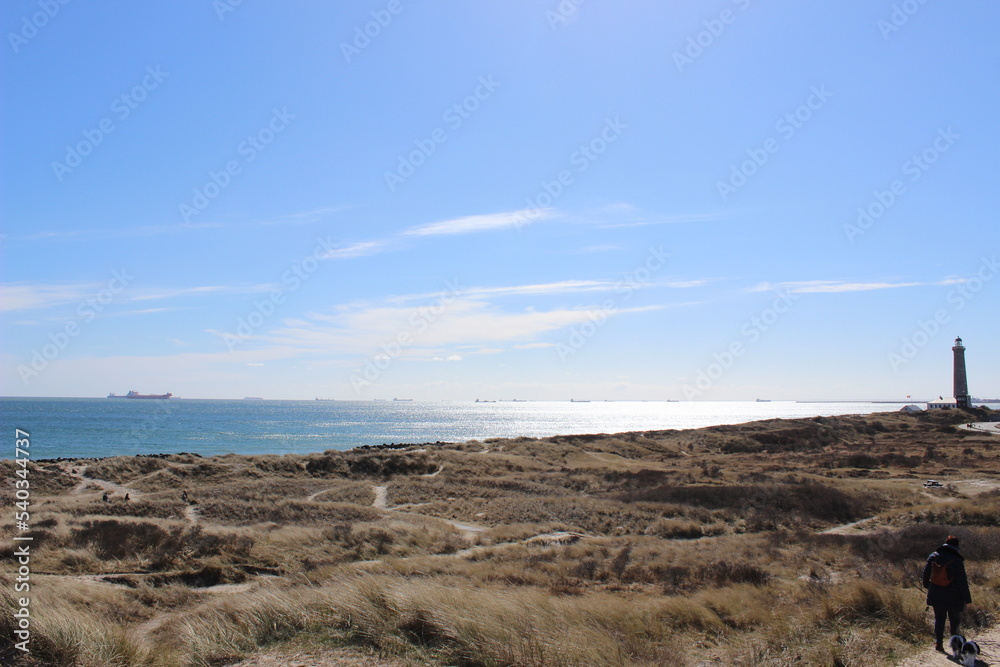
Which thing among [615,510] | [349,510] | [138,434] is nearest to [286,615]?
[349,510]

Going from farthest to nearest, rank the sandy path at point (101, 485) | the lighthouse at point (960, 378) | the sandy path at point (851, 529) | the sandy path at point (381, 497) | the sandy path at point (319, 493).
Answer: the lighthouse at point (960, 378)
the sandy path at point (101, 485)
the sandy path at point (319, 493)
the sandy path at point (381, 497)
the sandy path at point (851, 529)

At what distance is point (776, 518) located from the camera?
23531 mm

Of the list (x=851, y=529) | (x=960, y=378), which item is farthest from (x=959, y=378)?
(x=851, y=529)

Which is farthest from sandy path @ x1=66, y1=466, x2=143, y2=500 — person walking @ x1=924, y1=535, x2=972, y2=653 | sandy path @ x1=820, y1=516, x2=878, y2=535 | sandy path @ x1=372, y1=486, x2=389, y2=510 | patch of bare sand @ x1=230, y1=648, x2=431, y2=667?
person walking @ x1=924, y1=535, x2=972, y2=653

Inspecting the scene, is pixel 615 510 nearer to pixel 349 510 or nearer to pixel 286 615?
pixel 349 510

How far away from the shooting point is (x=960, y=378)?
319ft

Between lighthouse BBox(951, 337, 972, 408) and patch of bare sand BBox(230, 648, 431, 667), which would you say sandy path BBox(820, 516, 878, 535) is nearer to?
patch of bare sand BBox(230, 648, 431, 667)

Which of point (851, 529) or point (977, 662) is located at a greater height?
point (977, 662)

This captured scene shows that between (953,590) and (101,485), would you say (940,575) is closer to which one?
(953,590)

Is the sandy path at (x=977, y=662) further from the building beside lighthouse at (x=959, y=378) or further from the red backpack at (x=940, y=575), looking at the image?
the building beside lighthouse at (x=959, y=378)

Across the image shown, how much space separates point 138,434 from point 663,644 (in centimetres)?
11797

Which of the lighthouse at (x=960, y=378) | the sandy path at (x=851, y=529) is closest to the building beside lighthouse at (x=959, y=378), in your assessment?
the lighthouse at (x=960, y=378)

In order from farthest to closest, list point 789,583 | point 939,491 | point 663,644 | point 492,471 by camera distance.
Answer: point 492,471 < point 939,491 < point 789,583 < point 663,644

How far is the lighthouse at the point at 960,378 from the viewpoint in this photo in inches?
3752
